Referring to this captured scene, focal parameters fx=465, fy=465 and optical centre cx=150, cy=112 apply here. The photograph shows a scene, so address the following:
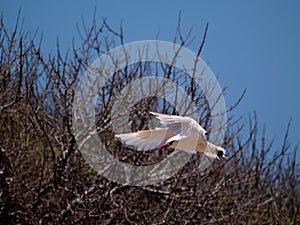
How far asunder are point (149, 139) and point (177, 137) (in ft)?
0.88

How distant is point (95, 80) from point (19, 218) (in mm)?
1874

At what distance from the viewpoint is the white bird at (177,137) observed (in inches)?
89.7

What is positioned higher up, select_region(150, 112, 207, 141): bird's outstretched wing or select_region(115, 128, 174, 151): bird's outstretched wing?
select_region(150, 112, 207, 141): bird's outstretched wing

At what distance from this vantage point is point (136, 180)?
530 cm

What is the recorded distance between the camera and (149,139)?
8.02 feet

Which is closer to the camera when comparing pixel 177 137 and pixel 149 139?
pixel 177 137

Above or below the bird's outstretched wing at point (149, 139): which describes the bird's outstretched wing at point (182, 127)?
above

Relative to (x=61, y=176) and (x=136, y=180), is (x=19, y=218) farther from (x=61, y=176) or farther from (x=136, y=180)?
(x=136, y=180)

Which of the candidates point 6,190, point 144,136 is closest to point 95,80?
point 6,190

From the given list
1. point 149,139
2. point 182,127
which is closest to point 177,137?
point 182,127

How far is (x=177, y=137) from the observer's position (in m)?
2.21

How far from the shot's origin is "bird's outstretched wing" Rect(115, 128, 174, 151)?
2.37 meters

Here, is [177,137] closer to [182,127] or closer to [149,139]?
[182,127]

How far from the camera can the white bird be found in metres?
2.28
